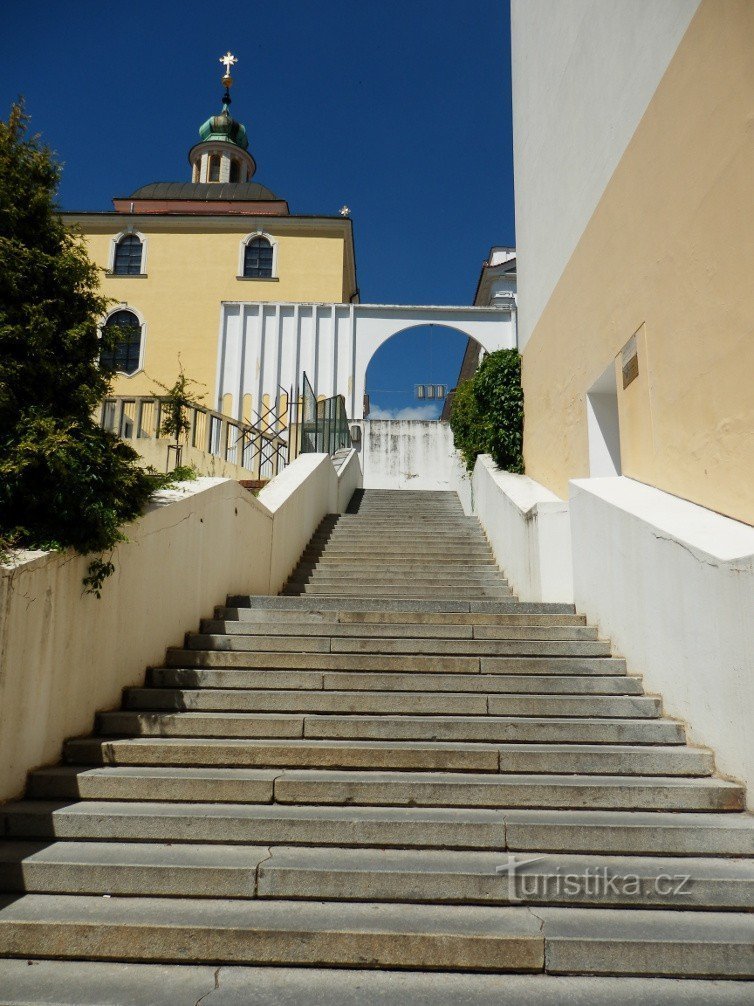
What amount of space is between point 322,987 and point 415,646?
2926 mm

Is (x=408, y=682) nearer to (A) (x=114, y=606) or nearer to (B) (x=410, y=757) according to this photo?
(B) (x=410, y=757)

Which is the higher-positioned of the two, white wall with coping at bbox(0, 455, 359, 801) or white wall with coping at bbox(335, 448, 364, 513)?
white wall with coping at bbox(335, 448, 364, 513)

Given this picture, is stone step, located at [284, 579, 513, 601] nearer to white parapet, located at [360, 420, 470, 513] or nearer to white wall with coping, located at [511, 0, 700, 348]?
white wall with coping, located at [511, 0, 700, 348]

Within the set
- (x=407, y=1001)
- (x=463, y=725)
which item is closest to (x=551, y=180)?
(x=463, y=725)

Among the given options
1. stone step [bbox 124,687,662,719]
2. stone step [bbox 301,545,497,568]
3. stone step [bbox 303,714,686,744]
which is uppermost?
stone step [bbox 301,545,497,568]

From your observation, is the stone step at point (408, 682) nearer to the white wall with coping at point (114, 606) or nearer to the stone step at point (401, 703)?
the stone step at point (401, 703)

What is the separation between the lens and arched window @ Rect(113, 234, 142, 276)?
2470 centimetres

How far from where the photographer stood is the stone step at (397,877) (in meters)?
3.03

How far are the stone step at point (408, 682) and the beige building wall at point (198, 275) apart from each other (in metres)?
19.9

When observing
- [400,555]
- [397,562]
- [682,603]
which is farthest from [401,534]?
[682,603]

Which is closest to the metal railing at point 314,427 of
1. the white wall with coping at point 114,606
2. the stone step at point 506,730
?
the white wall with coping at point 114,606

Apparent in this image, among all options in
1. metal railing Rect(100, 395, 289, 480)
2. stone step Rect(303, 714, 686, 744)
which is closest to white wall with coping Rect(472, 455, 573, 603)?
stone step Rect(303, 714, 686, 744)

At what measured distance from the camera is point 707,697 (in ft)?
13.3

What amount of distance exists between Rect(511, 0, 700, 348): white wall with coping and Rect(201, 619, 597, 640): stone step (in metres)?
5.01
